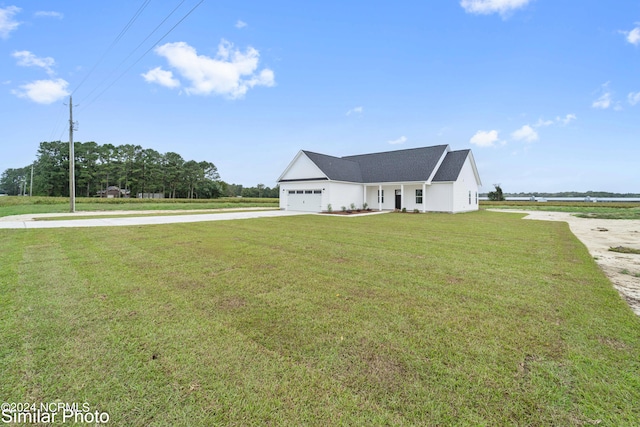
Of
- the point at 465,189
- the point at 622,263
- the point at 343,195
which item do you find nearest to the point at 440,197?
the point at 465,189

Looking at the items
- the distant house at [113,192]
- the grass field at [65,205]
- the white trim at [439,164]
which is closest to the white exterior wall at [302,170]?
the grass field at [65,205]

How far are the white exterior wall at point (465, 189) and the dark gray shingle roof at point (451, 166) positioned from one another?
65cm

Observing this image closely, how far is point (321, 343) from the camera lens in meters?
2.56

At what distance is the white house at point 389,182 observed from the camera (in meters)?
22.4

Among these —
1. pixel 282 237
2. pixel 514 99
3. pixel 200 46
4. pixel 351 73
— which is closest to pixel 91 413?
pixel 282 237

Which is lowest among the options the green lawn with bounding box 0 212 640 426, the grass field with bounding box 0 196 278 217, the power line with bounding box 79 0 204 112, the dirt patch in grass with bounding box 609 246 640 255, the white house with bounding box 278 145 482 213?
the green lawn with bounding box 0 212 640 426

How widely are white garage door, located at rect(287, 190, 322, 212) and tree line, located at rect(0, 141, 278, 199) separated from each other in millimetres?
42269

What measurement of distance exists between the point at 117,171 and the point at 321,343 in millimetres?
65919

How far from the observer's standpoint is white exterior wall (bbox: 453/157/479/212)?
73.1 feet

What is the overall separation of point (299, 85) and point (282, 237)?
18550 millimetres

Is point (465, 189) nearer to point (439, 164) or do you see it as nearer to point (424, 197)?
point (439, 164)

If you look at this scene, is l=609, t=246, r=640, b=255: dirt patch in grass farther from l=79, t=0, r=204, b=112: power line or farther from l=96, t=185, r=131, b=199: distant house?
Answer: l=96, t=185, r=131, b=199: distant house

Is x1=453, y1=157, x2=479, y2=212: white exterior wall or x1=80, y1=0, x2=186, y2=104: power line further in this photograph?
x1=453, y1=157, x2=479, y2=212: white exterior wall

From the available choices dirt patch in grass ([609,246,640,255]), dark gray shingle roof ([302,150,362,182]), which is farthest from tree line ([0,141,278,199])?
dirt patch in grass ([609,246,640,255])
